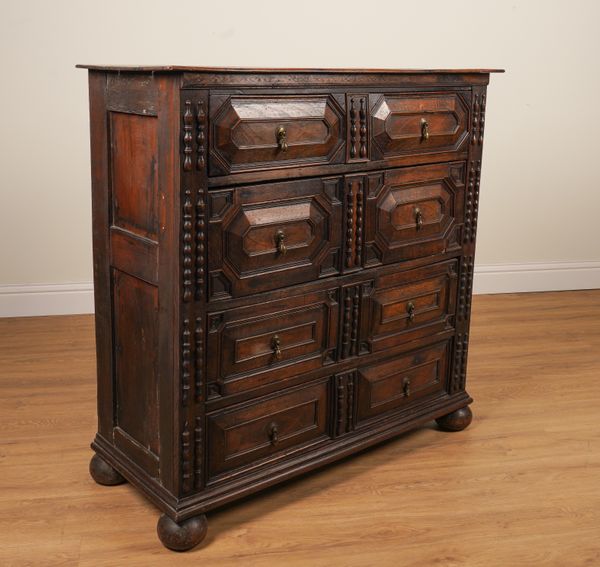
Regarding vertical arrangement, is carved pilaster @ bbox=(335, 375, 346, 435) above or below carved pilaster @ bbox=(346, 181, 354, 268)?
below

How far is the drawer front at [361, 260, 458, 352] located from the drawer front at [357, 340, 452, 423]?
0.07 meters

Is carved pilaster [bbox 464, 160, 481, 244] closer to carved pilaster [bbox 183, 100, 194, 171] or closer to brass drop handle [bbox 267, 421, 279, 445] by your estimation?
brass drop handle [bbox 267, 421, 279, 445]

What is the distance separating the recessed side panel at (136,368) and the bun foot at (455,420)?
1.16 m

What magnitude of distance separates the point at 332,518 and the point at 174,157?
1166mm

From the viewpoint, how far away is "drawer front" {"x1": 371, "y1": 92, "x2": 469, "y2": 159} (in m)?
2.71

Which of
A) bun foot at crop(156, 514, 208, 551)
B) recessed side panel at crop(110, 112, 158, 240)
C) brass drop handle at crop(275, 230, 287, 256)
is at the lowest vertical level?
bun foot at crop(156, 514, 208, 551)

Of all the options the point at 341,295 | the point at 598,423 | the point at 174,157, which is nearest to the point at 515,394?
the point at 598,423

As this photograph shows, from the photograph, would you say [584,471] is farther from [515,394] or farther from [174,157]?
[174,157]

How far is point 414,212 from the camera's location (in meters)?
2.92

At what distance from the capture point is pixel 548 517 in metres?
2.72

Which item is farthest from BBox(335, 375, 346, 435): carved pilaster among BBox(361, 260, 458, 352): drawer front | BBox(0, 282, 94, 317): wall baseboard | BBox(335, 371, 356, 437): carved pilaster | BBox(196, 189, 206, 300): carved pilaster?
BBox(0, 282, 94, 317): wall baseboard

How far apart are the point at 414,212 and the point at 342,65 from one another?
1.80 metres

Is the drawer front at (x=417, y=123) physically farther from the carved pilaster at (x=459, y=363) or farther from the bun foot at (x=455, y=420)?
the bun foot at (x=455, y=420)

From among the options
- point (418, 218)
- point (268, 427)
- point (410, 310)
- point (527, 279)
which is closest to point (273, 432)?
point (268, 427)
